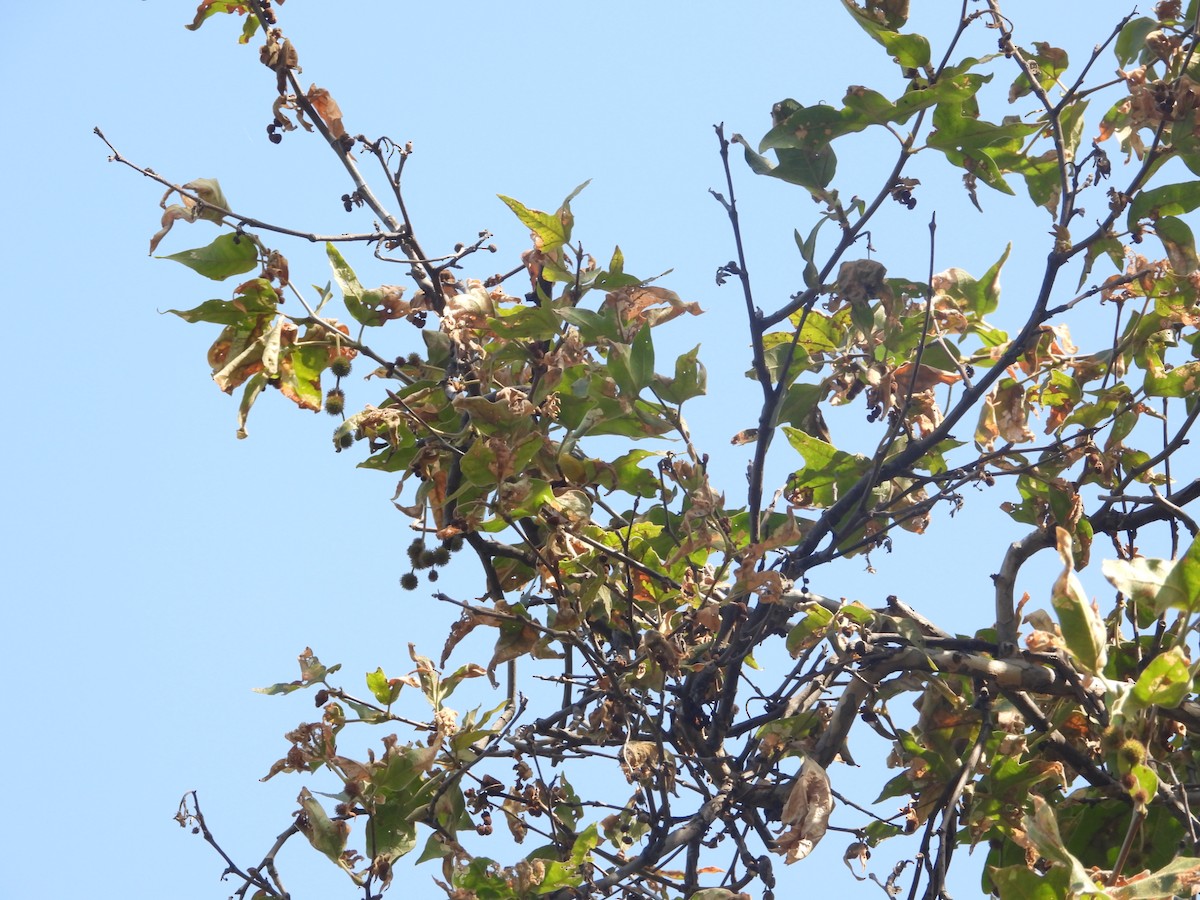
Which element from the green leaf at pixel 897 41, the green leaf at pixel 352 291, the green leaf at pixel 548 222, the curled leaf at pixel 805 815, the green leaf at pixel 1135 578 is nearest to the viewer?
the green leaf at pixel 1135 578

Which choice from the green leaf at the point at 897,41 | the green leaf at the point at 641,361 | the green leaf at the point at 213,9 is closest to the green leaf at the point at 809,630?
the green leaf at the point at 641,361

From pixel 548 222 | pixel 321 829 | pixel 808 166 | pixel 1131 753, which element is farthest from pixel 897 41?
pixel 321 829

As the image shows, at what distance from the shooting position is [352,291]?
2.57 metres

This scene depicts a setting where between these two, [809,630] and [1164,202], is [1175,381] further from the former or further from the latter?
[809,630]

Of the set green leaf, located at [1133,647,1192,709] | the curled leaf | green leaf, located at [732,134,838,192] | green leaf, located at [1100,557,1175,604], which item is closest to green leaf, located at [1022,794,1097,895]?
green leaf, located at [1133,647,1192,709]

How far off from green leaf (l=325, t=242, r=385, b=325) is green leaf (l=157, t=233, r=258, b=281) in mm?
166

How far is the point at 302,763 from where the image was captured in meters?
2.55

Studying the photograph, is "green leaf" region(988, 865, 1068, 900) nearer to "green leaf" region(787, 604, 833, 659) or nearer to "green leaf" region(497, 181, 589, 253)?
"green leaf" region(787, 604, 833, 659)

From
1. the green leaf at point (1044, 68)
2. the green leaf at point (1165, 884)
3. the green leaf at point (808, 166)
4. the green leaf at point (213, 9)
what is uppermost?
the green leaf at point (213, 9)

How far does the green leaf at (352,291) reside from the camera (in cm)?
257

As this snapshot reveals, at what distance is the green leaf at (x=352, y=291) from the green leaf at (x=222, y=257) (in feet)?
0.54

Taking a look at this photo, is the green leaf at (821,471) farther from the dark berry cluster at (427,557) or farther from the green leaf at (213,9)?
the green leaf at (213,9)

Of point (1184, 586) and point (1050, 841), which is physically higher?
point (1184, 586)

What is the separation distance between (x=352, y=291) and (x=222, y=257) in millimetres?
266
